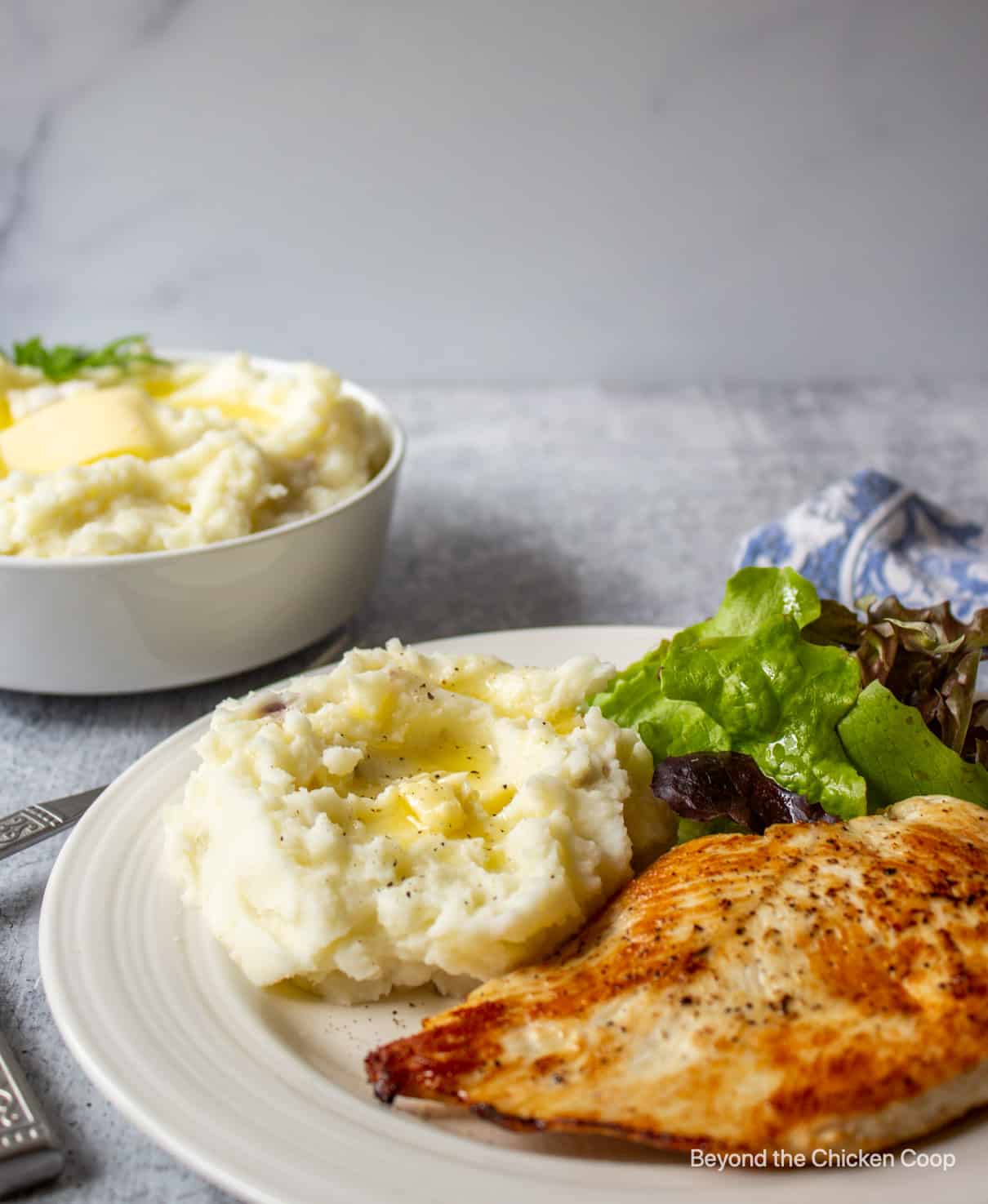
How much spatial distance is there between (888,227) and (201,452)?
16.4ft

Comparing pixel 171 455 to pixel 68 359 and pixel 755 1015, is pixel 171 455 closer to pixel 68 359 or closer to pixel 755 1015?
pixel 68 359

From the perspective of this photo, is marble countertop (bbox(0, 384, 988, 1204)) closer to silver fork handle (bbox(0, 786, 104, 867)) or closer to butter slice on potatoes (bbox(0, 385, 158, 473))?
silver fork handle (bbox(0, 786, 104, 867))

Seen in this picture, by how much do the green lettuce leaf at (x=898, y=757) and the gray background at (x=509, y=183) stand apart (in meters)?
4.98

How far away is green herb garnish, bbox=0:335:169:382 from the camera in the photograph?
498 cm

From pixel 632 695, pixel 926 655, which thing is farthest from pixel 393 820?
pixel 926 655

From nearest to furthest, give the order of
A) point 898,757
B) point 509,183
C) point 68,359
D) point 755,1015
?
point 755,1015 < point 898,757 < point 68,359 < point 509,183

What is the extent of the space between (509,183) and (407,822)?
5456 mm

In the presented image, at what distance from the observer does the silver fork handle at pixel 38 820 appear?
3.17 metres

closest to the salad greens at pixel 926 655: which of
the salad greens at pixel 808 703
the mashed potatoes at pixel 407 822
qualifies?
the salad greens at pixel 808 703

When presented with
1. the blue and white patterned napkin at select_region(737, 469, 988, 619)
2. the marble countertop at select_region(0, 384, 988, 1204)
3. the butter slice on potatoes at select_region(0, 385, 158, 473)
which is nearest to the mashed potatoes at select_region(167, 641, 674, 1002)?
the marble countertop at select_region(0, 384, 988, 1204)

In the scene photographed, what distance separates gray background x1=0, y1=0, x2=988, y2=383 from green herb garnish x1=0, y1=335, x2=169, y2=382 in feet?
8.86

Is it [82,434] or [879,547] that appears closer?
[82,434]

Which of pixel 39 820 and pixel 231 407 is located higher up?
pixel 231 407

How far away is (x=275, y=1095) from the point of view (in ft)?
7.43
